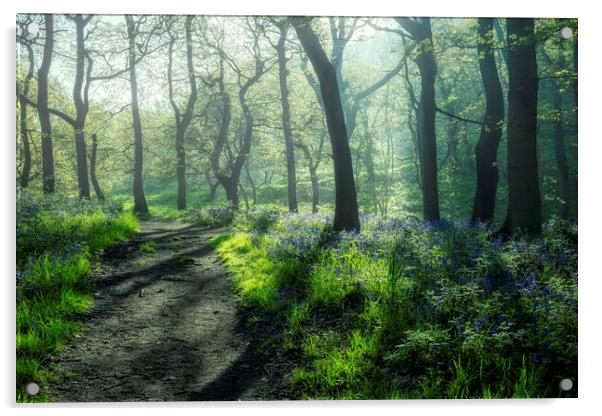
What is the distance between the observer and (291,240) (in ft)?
22.3

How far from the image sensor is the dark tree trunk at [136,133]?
5629 mm

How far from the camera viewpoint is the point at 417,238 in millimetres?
5848

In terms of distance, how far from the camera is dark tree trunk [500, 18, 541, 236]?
5770mm

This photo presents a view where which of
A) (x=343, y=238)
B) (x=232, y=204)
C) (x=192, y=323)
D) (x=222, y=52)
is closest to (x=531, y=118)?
(x=343, y=238)

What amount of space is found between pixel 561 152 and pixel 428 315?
3.44 meters

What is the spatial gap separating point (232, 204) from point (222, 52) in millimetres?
5680

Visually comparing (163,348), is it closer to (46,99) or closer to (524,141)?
(46,99)

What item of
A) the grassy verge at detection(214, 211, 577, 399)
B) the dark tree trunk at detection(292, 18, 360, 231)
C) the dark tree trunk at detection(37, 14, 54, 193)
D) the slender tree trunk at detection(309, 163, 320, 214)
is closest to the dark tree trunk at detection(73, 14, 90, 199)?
the dark tree trunk at detection(37, 14, 54, 193)

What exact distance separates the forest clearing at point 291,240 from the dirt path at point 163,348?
0.02 m

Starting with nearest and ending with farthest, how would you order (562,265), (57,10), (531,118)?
Result: 1. (562,265)
2. (57,10)
3. (531,118)

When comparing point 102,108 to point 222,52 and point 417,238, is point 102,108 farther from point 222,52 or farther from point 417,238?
point 417,238

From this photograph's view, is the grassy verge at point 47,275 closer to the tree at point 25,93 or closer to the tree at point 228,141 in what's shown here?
the tree at point 25,93

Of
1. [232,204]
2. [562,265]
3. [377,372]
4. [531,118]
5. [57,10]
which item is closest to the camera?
[377,372]

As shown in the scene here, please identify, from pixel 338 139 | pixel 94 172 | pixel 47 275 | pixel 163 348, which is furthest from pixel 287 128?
pixel 163 348
